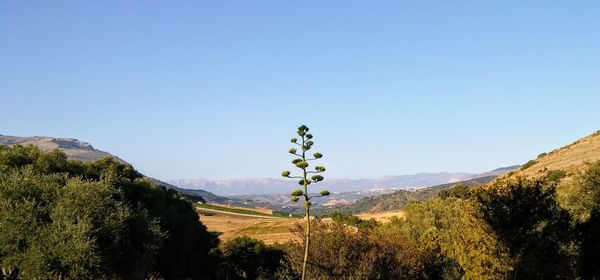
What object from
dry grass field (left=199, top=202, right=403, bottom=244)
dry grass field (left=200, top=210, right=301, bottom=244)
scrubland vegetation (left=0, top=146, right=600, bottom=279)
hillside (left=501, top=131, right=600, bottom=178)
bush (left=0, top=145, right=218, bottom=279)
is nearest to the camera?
bush (left=0, top=145, right=218, bottom=279)

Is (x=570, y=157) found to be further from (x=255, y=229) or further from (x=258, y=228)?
(x=255, y=229)

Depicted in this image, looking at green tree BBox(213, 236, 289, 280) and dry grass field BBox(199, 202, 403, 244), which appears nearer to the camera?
green tree BBox(213, 236, 289, 280)

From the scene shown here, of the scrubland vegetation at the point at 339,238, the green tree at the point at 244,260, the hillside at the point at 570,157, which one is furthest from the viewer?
the hillside at the point at 570,157

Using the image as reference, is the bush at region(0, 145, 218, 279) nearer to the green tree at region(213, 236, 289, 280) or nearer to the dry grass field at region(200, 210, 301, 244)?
the green tree at region(213, 236, 289, 280)

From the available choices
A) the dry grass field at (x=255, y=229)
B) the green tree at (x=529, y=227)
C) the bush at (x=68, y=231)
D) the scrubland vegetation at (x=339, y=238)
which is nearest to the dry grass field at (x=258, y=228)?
the dry grass field at (x=255, y=229)

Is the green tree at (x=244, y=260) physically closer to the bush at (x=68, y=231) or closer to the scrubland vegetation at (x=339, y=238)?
the scrubland vegetation at (x=339, y=238)

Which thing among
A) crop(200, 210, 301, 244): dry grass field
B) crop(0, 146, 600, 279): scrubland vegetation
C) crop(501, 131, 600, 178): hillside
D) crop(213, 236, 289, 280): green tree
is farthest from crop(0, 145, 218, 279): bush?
crop(501, 131, 600, 178): hillside

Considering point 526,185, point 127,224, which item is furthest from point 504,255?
point 127,224

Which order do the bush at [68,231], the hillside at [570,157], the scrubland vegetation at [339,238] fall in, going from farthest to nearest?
the hillside at [570,157] → the scrubland vegetation at [339,238] → the bush at [68,231]

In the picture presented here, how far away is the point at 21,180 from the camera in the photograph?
35.9m

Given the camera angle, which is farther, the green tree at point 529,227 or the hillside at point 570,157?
the hillside at point 570,157

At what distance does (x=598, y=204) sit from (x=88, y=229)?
4760cm

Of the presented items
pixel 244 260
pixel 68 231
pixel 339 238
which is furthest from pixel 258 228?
pixel 68 231

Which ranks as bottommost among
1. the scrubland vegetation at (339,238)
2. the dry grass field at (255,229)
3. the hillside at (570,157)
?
the dry grass field at (255,229)
